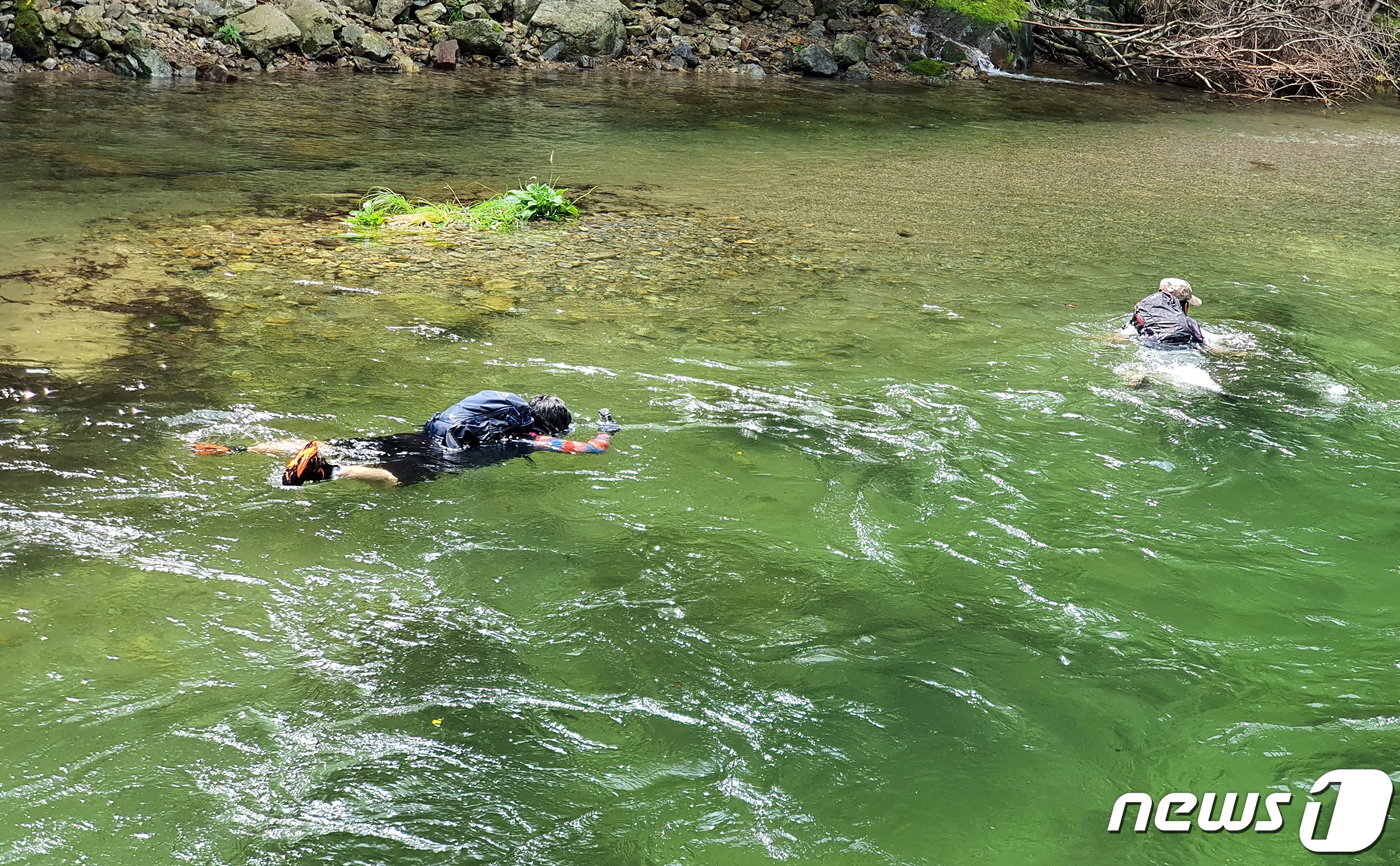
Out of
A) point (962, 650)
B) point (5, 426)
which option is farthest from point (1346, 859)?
point (5, 426)

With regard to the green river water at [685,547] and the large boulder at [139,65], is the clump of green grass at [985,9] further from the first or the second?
the large boulder at [139,65]

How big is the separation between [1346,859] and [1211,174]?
13.9 metres

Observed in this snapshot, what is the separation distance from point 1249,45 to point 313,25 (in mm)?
18546

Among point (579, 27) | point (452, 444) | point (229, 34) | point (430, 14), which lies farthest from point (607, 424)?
point (579, 27)

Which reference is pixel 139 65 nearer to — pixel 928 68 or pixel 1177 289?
pixel 928 68

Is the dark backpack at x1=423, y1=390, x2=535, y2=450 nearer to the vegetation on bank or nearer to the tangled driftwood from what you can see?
the vegetation on bank

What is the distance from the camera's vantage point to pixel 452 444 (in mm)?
6605

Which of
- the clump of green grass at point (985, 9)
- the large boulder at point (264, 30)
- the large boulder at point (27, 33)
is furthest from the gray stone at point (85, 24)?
the clump of green grass at point (985, 9)

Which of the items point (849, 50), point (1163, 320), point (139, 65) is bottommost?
point (1163, 320)

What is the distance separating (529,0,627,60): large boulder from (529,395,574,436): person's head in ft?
57.4

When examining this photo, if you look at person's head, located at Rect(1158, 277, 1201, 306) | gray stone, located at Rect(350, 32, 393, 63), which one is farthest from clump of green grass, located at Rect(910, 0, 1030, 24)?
person's head, located at Rect(1158, 277, 1201, 306)

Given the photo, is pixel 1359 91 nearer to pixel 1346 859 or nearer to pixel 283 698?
pixel 1346 859

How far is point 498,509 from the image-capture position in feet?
20.6

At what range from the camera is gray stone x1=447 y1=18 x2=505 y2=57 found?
21.8 metres
